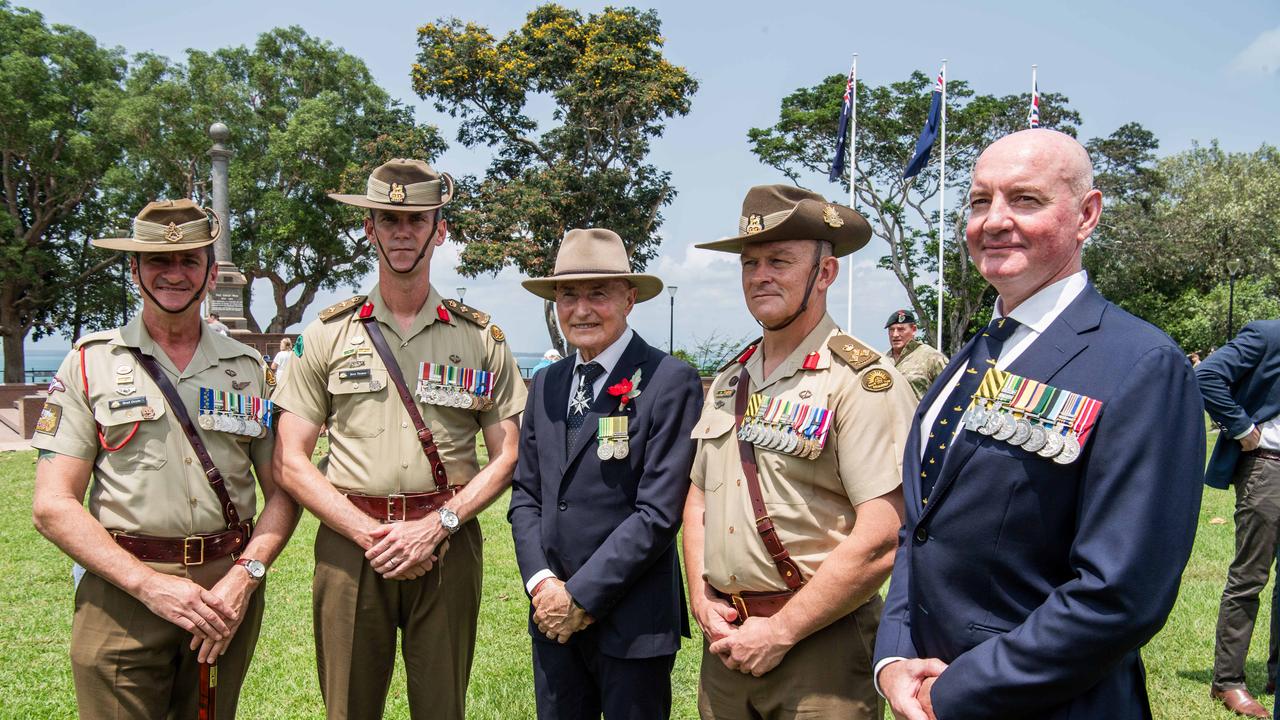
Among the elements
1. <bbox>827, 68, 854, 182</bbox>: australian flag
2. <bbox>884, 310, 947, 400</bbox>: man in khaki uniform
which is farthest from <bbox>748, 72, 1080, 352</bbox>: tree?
<bbox>884, 310, 947, 400</bbox>: man in khaki uniform

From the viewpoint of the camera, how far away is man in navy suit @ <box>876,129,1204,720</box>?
5.62 feet

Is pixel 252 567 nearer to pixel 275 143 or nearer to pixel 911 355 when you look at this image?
pixel 911 355

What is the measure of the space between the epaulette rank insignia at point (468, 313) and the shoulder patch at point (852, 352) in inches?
66.4

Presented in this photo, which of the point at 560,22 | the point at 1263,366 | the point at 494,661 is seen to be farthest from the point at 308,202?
the point at 1263,366

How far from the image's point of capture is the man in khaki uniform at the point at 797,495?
2621 mm

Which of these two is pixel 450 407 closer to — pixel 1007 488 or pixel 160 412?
pixel 160 412

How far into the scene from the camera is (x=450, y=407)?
3582mm

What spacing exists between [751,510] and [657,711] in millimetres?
886

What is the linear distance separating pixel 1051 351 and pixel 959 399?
0.25 m

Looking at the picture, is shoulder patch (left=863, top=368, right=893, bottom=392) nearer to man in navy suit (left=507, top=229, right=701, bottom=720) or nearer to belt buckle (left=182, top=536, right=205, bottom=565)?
man in navy suit (left=507, top=229, right=701, bottom=720)

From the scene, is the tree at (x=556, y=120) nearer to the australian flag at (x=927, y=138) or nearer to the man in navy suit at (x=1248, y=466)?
the australian flag at (x=927, y=138)

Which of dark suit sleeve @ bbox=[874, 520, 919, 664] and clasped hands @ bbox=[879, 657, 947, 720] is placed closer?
clasped hands @ bbox=[879, 657, 947, 720]

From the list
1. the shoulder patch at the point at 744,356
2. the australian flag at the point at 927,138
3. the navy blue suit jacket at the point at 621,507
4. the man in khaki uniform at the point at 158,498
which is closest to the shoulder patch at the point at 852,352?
the shoulder patch at the point at 744,356

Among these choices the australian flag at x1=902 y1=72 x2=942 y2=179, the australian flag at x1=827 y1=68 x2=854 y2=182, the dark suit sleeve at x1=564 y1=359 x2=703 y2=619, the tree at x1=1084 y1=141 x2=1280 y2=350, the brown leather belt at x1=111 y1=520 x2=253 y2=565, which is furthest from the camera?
the tree at x1=1084 y1=141 x2=1280 y2=350
